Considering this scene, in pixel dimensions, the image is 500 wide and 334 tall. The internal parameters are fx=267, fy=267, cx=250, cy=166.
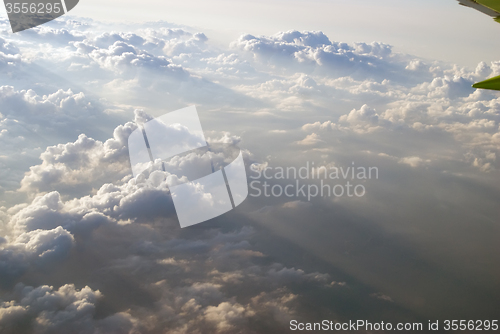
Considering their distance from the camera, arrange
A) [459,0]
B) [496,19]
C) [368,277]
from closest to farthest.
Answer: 1. [459,0]
2. [496,19]
3. [368,277]

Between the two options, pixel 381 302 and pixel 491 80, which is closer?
pixel 491 80

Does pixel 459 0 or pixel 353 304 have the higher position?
pixel 459 0

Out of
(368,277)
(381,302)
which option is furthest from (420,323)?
(368,277)

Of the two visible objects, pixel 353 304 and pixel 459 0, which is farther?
pixel 353 304

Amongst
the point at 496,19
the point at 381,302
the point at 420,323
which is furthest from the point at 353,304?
the point at 496,19

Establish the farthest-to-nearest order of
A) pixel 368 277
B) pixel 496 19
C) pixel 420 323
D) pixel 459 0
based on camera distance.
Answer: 1. pixel 368 277
2. pixel 420 323
3. pixel 496 19
4. pixel 459 0

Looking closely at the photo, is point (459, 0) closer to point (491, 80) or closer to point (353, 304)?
point (491, 80)

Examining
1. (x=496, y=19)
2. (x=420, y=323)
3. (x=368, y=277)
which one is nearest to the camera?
(x=496, y=19)

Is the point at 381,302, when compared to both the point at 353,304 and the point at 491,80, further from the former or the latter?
the point at 491,80

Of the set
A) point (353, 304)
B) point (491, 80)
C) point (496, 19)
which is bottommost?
point (353, 304)
